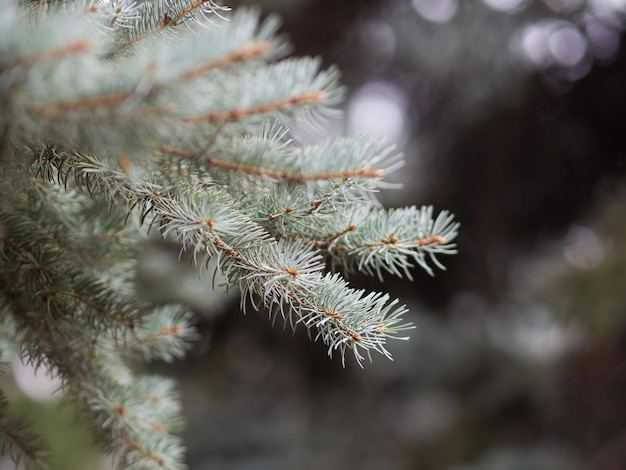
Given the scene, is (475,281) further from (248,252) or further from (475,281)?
(248,252)

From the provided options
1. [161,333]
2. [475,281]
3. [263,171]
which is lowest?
[161,333]

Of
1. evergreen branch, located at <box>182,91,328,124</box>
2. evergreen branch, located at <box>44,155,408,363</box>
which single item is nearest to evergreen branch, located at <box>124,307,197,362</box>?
evergreen branch, located at <box>44,155,408,363</box>

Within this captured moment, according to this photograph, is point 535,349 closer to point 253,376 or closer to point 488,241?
point 488,241

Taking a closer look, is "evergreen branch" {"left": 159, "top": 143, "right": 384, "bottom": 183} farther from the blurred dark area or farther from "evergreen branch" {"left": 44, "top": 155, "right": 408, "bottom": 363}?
the blurred dark area

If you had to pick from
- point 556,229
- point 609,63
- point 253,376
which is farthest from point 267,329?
point 609,63

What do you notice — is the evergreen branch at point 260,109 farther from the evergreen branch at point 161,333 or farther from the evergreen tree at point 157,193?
the evergreen branch at point 161,333

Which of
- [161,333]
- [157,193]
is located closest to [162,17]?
[157,193]
